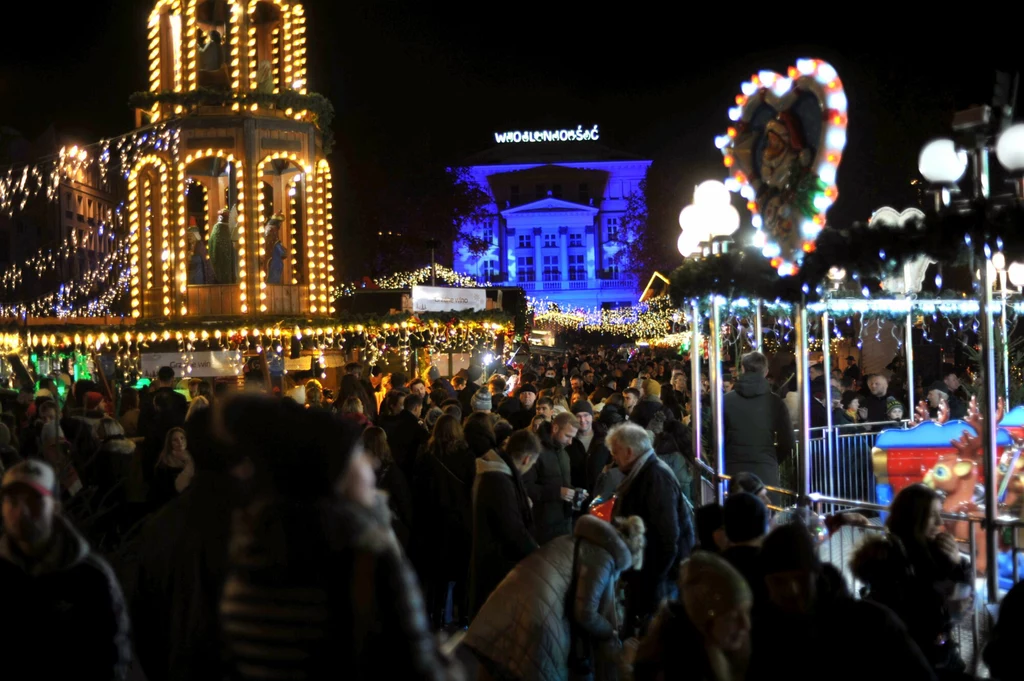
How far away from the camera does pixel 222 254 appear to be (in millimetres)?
20328

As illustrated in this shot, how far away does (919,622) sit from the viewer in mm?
4598

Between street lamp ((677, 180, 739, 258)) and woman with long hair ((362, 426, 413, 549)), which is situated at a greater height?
street lamp ((677, 180, 739, 258))

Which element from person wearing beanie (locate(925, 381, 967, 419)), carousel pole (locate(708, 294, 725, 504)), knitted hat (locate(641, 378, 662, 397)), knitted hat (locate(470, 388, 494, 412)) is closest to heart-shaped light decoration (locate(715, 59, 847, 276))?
carousel pole (locate(708, 294, 725, 504))

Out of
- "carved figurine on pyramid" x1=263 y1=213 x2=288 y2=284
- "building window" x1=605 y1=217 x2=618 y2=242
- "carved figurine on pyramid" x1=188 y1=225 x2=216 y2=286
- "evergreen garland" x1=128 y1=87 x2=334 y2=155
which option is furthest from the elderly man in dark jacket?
"building window" x1=605 y1=217 x2=618 y2=242

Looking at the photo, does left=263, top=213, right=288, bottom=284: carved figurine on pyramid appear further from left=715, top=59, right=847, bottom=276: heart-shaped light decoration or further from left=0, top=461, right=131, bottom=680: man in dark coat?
left=0, top=461, right=131, bottom=680: man in dark coat

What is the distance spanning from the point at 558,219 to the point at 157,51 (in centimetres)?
7539

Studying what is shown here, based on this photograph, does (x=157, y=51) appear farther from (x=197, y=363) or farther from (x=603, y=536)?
(x=603, y=536)

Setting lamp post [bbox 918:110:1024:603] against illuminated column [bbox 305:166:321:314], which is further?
illuminated column [bbox 305:166:321:314]

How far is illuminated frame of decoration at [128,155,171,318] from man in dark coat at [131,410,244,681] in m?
15.9

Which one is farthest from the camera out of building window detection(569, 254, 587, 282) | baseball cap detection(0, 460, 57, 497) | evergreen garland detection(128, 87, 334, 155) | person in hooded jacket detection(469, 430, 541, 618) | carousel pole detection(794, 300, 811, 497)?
building window detection(569, 254, 587, 282)

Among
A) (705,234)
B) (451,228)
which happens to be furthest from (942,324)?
(451,228)

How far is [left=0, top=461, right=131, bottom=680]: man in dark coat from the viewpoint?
12.2 feet

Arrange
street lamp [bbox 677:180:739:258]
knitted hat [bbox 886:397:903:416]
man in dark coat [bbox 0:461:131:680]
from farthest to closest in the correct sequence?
knitted hat [bbox 886:397:903:416], street lamp [bbox 677:180:739:258], man in dark coat [bbox 0:461:131:680]

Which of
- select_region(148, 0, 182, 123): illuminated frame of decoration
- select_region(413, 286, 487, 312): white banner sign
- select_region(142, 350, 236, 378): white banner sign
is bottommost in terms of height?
select_region(142, 350, 236, 378): white banner sign
